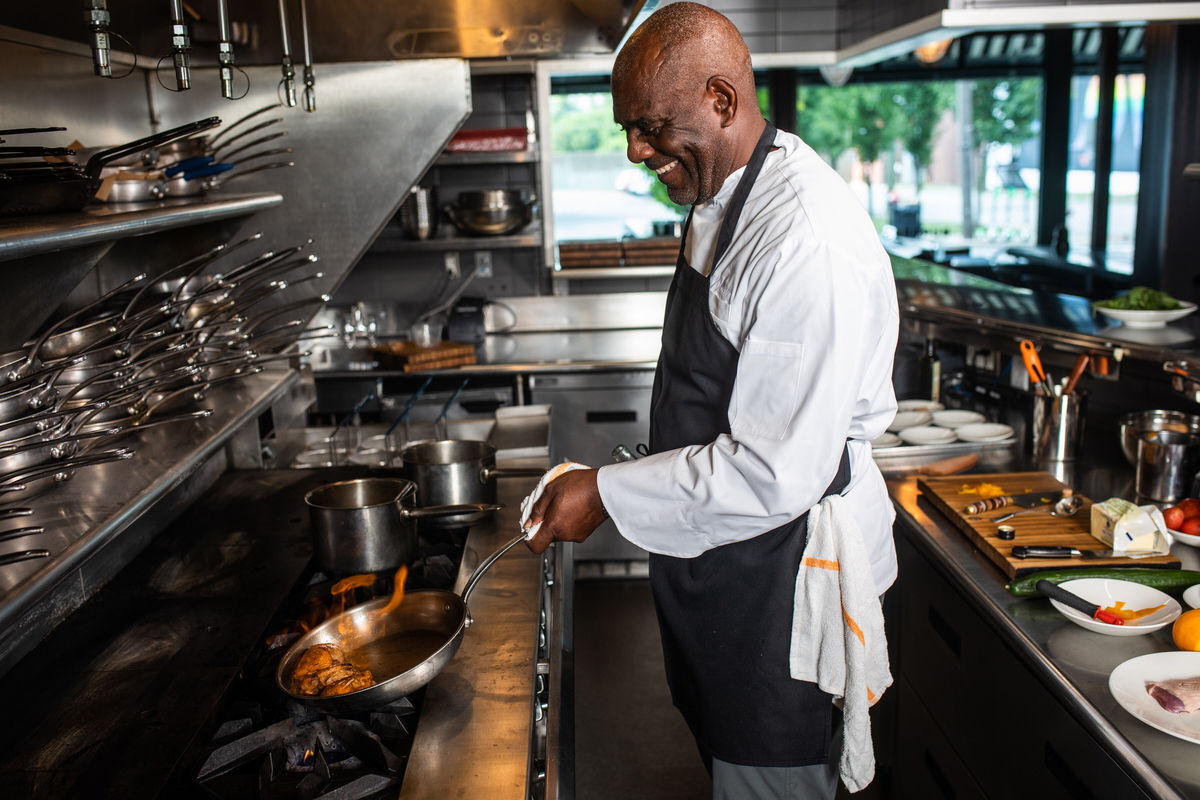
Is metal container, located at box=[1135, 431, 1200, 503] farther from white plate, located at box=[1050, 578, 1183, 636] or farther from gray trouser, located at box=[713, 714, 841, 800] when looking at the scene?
gray trouser, located at box=[713, 714, 841, 800]

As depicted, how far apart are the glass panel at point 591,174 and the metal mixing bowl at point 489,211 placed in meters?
0.98

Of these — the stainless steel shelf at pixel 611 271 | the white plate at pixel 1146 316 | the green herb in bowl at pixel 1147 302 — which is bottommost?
the white plate at pixel 1146 316

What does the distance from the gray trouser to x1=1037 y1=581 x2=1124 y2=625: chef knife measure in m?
0.52

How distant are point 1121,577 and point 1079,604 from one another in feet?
0.61

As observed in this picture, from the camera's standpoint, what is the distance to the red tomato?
2127 millimetres

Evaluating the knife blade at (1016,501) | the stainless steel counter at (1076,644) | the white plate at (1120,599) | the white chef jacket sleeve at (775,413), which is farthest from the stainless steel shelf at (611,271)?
the white chef jacket sleeve at (775,413)

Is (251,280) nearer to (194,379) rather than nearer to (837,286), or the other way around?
(194,379)

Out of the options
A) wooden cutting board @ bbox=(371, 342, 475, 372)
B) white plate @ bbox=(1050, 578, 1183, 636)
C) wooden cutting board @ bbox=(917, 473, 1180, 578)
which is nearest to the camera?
white plate @ bbox=(1050, 578, 1183, 636)

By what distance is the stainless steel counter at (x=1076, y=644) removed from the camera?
53.5 inches

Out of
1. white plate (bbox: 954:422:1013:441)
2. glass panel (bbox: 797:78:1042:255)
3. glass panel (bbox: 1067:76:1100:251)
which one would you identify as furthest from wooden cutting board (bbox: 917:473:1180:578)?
glass panel (bbox: 1067:76:1100:251)

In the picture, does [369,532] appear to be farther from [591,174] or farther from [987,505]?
[591,174]

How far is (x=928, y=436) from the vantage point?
3.00 meters

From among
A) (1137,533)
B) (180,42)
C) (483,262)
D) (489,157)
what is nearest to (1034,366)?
(1137,533)

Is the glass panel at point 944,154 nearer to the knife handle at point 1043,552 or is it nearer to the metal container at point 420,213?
the metal container at point 420,213
